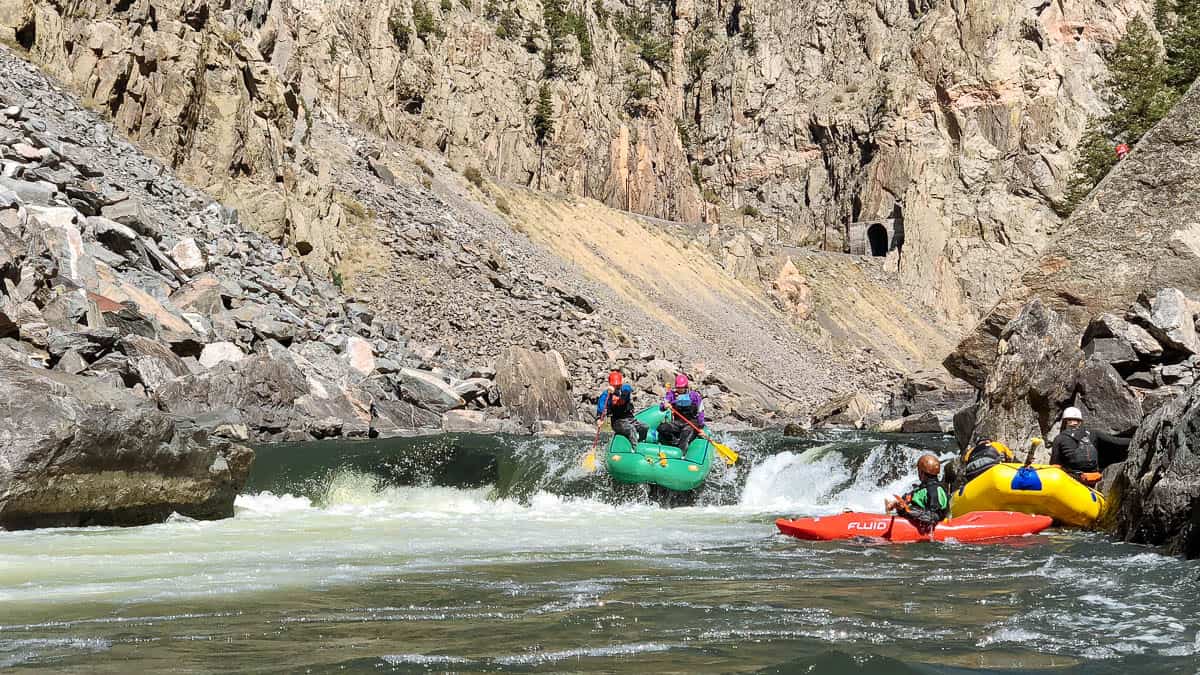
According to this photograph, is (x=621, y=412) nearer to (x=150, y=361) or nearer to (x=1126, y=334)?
(x=1126, y=334)

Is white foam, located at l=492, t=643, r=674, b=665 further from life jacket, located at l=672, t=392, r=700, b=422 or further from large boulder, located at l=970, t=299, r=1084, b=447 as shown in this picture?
life jacket, located at l=672, t=392, r=700, b=422

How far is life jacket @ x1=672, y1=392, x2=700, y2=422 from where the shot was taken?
18156 millimetres

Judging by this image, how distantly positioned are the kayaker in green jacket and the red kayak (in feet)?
0.26

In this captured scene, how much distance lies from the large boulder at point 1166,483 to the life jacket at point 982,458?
1703 millimetres

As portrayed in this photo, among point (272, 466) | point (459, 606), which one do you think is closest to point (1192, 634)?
point (459, 606)

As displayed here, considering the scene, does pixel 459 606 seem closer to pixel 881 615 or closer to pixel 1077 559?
pixel 881 615

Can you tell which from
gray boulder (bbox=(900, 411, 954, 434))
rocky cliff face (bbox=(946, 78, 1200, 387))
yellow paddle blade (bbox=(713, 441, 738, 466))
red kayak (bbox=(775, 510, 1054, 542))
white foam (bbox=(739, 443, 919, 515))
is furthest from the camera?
gray boulder (bbox=(900, 411, 954, 434))

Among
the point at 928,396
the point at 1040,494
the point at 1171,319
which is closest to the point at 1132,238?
the point at 1171,319

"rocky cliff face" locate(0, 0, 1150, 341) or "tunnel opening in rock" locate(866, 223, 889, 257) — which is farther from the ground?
"rocky cliff face" locate(0, 0, 1150, 341)

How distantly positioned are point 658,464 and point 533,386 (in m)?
13.2

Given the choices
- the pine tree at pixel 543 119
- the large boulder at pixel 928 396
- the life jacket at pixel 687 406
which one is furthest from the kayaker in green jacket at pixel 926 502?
the pine tree at pixel 543 119

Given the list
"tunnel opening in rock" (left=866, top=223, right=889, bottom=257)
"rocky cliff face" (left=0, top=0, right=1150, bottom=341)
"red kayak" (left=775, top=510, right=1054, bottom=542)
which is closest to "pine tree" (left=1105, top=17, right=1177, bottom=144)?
"red kayak" (left=775, top=510, right=1054, bottom=542)

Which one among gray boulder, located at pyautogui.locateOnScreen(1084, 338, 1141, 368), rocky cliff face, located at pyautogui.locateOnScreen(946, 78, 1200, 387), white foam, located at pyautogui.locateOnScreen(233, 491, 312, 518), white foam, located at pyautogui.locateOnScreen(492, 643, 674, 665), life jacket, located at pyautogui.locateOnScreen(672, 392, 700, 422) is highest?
rocky cliff face, located at pyautogui.locateOnScreen(946, 78, 1200, 387)

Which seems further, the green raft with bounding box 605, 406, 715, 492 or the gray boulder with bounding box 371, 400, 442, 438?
the gray boulder with bounding box 371, 400, 442, 438
